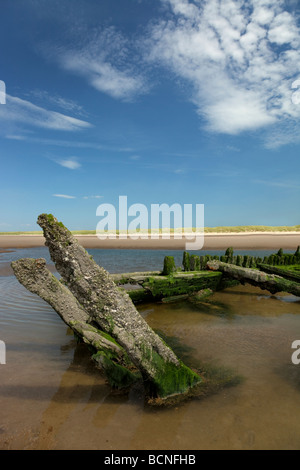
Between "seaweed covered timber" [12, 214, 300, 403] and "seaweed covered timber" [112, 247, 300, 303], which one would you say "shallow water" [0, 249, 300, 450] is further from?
"seaweed covered timber" [112, 247, 300, 303]

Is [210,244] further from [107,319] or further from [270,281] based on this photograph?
[107,319]

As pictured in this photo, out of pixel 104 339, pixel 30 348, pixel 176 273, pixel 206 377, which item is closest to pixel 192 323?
pixel 176 273

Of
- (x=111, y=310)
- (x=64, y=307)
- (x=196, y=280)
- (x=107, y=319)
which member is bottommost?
(x=196, y=280)

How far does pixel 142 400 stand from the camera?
13.8ft

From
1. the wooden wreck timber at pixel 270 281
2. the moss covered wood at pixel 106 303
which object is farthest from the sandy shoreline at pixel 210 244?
the moss covered wood at pixel 106 303

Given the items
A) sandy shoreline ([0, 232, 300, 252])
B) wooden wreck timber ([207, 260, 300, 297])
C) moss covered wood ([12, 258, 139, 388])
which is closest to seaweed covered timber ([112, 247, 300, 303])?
wooden wreck timber ([207, 260, 300, 297])

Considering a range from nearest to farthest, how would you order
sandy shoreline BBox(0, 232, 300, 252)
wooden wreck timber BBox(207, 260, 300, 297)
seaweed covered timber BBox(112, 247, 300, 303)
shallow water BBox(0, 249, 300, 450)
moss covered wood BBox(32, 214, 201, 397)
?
shallow water BBox(0, 249, 300, 450)
moss covered wood BBox(32, 214, 201, 397)
seaweed covered timber BBox(112, 247, 300, 303)
wooden wreck timber BBox(207, 260, 300, 297)
sandy shoreline BBox(0, 232, 300, 252)

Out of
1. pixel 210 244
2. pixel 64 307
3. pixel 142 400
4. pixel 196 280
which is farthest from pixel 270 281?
pixel 210 244

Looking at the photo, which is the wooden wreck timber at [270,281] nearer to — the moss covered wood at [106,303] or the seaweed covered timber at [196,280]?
the seaweed covered timber at [196,280]

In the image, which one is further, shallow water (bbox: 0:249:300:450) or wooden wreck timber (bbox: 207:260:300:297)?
wooden wreck timber (bbox: 207:260:300:297)

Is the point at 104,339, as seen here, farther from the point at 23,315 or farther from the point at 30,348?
the point at 23,315

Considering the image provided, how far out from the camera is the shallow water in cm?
340

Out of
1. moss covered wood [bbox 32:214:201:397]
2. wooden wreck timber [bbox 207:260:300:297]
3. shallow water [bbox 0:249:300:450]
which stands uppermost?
moss covered wood [bbox 32:214:201:397]

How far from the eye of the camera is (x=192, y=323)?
8.15 meters
